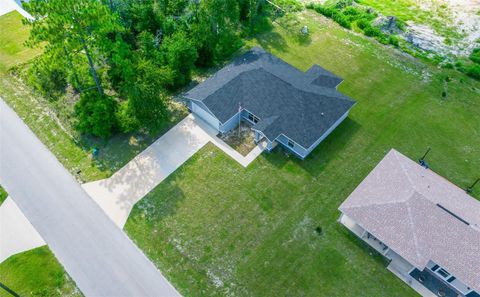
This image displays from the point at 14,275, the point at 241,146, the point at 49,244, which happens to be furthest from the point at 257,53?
the point at 14,275

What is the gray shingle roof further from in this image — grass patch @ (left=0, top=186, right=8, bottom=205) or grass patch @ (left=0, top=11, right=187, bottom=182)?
grass patch @ (left=0, top=186, right=8, bottom=205)

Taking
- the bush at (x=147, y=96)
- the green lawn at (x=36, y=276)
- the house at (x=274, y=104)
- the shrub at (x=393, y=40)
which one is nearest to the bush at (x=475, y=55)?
the shrub at (x=393, y=40)

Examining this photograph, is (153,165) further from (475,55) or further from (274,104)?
(475,55)

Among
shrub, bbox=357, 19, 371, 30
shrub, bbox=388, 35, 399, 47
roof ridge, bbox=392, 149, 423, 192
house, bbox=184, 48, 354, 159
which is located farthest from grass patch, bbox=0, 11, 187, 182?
shrub, bbox=388, 35, 399, 47

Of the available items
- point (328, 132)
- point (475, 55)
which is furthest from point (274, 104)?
point (475, 55)

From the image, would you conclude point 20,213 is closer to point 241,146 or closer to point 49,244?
point 49,244

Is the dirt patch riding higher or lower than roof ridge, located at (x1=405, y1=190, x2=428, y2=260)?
higher
